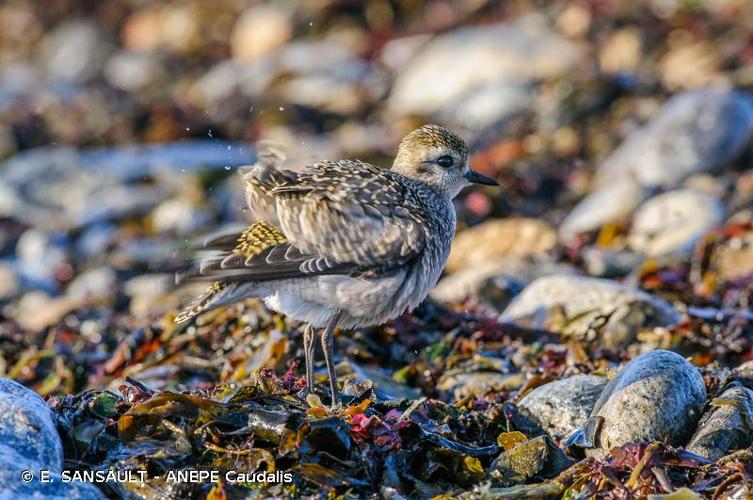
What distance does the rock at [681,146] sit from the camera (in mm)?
11641

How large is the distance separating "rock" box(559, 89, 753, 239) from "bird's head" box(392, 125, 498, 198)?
4.76 m

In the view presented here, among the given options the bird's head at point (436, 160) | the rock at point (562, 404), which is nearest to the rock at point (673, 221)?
the bird's head at point (436, 160)

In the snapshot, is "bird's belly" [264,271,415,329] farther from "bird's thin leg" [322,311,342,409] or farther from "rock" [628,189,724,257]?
"rock" [628,189,724,257]

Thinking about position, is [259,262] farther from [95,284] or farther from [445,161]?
[95,284]

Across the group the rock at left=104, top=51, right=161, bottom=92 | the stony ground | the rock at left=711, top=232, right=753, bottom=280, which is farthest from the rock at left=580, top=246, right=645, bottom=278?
the rock at left=104, top=51, right=161, bottom=92

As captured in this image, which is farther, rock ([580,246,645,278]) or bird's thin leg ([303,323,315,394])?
rock ([580,246,645,278])

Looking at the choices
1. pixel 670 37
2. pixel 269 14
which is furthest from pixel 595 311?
pixel 269 14

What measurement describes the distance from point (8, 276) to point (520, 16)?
957 centimetres

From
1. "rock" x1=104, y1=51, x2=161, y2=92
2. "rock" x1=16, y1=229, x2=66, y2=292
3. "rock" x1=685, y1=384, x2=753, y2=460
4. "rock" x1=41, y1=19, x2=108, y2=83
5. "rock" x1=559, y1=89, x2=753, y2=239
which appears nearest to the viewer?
"rock" x1=685, y1=384, x2=753, y2=460

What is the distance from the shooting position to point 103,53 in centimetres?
2355

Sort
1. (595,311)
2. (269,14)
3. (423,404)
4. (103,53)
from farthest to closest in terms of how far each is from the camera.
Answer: (103,53)
(269,14)
(595,311)
(423,404)

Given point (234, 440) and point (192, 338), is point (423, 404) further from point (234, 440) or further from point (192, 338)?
point (192, 338)

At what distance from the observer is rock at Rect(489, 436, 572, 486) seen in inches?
199

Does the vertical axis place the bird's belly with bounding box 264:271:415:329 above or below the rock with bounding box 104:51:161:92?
above
